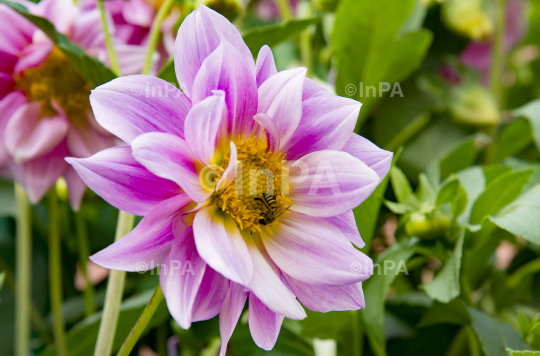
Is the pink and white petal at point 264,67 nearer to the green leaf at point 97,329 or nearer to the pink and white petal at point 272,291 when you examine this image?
the pink and white petal at point 272,291

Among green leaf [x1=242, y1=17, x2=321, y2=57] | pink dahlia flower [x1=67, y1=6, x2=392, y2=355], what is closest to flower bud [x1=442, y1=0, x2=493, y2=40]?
green leaf [x1=242, y1=17, x2=321, y2=57]

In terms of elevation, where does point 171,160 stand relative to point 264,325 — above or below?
above

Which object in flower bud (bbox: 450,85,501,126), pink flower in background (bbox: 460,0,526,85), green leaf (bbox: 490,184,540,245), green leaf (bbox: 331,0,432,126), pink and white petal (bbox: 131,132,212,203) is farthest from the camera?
pink flower in background (bbox: 460,0,526,85)

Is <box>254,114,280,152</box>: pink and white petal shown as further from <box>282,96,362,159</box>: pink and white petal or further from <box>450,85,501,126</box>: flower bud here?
<box>450,85,501,126</box>: flower bud

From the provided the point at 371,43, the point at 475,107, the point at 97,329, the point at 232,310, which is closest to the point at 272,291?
the point at 232,310

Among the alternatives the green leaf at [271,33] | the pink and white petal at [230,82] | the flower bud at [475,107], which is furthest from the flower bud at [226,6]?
the flower bud at [475,107]

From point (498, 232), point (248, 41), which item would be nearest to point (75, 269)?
point (248, 41)

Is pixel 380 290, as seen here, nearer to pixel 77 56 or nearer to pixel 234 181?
pixel 234 181

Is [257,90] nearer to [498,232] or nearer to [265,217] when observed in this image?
[265,217]
